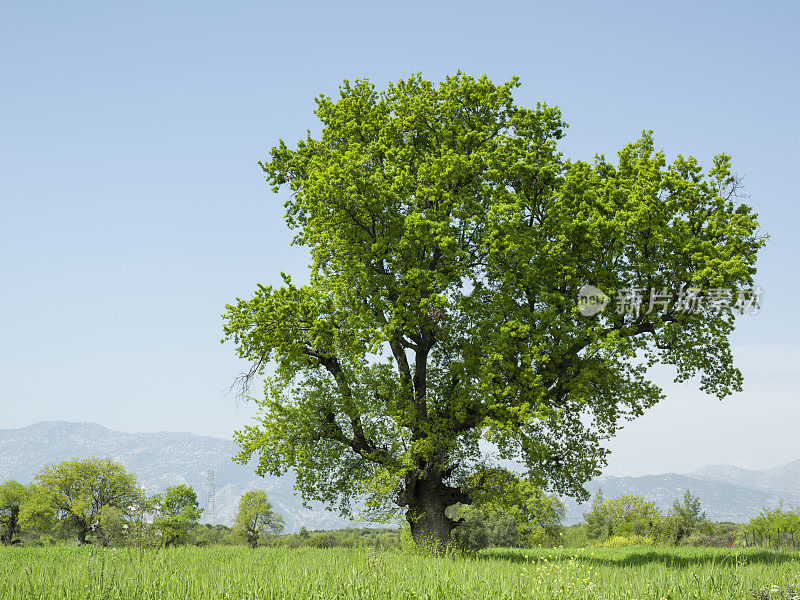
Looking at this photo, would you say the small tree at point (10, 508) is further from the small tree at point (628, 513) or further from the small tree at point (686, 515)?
the small tree at point (686, 515)

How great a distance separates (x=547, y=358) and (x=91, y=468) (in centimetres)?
8997

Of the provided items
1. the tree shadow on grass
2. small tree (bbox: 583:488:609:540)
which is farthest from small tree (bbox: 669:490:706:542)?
the tree shadow on grass

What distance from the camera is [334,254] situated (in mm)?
23938

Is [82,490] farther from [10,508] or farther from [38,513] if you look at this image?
[10,508]

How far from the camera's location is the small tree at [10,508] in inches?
3413

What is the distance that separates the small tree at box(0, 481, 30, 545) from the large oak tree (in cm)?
8579

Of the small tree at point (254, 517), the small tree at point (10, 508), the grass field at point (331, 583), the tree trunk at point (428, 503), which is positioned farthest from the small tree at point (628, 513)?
the small tree at point (10, 508)

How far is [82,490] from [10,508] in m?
11.4

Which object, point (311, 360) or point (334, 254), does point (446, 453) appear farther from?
point (334, 254)

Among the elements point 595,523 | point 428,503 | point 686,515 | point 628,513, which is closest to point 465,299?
point 428,503

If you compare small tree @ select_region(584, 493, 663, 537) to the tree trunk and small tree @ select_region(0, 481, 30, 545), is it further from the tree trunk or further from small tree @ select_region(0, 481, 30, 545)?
small tree @ select_region(0, 481, 30, 545)

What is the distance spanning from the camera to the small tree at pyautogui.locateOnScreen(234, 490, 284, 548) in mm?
95000

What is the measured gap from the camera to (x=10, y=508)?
87.9 metres

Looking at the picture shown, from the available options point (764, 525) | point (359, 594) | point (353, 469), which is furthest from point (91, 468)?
point (359, 594)
